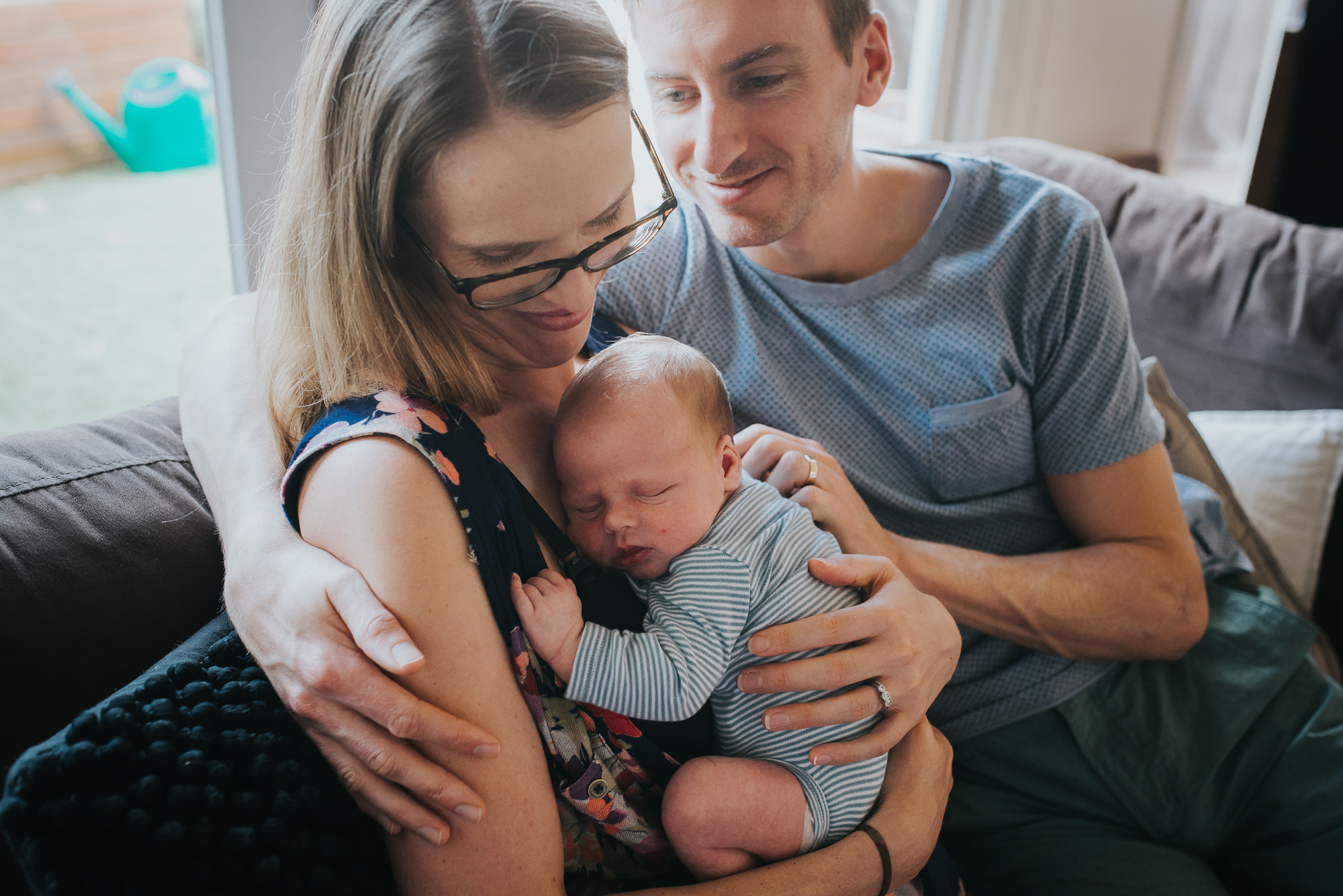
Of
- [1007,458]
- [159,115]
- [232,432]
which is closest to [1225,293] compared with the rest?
[1007,458]

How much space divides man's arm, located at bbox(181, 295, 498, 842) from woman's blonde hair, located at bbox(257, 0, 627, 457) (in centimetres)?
19

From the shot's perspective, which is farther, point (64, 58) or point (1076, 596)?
point (64, 58)

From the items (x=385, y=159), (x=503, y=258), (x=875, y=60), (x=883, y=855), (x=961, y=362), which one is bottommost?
(x=883, y=855)

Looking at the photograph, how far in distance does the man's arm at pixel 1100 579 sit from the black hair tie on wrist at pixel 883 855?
43cm

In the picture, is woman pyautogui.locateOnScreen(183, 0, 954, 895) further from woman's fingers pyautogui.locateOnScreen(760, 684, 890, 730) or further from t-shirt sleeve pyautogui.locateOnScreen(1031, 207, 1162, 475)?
t-shirt sleeve pyautogui.locateOnScreen(1031, 207, 1162, 475)

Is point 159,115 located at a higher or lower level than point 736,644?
higher

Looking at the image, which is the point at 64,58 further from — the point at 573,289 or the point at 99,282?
the point at 573,289

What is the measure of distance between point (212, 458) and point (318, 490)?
0.36m

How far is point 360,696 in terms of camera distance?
857mm

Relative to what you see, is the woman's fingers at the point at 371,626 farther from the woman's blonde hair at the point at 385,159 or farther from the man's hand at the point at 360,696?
the woman's blonde hair at the point at 385,159

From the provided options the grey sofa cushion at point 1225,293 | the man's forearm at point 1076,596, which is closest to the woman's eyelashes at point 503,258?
the man's forearm at point 1076,596

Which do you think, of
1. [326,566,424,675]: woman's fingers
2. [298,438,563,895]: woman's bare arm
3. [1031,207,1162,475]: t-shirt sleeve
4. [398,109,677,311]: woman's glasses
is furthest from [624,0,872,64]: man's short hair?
[326,566,424,675]: woman's fingers

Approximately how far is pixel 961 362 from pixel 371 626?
1.09 m

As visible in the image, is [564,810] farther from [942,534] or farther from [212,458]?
[942,534]
